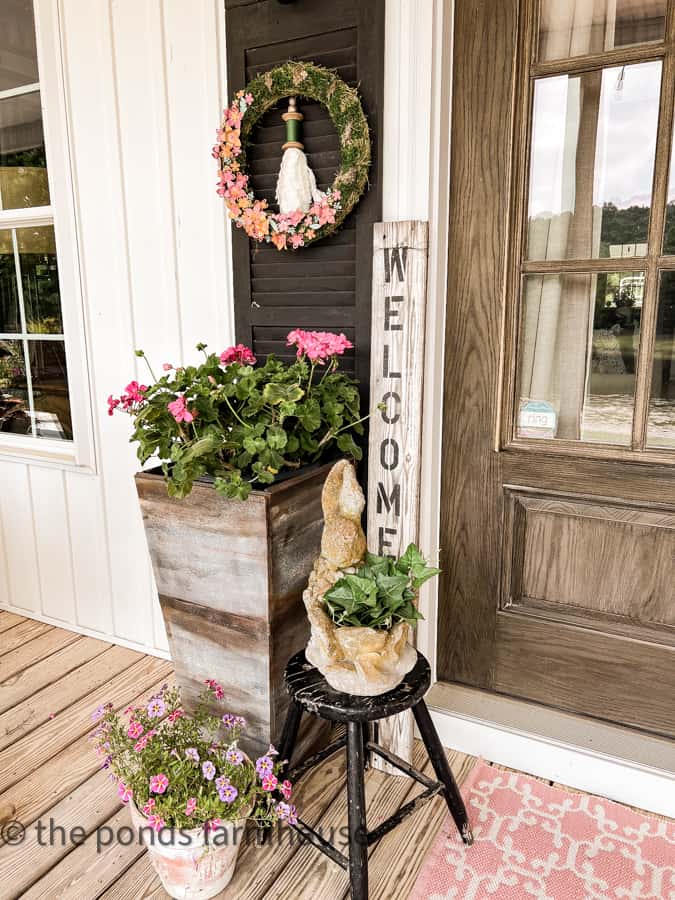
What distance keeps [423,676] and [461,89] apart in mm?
1569

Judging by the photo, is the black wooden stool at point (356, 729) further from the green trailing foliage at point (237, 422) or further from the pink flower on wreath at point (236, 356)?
the pink flower on wreath at point (236, 356)

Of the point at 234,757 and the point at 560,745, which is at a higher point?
the point at 234,757

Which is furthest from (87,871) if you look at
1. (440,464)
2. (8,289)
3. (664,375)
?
(8,289)

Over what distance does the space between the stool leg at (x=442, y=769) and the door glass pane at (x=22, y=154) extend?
2.32m

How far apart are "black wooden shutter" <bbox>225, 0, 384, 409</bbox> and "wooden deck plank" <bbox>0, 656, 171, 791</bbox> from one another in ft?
4.30

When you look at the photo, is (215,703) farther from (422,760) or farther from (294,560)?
(422,760)

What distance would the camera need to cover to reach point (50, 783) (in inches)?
76.0

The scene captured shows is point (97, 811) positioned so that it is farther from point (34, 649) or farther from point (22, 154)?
point (22, 154)

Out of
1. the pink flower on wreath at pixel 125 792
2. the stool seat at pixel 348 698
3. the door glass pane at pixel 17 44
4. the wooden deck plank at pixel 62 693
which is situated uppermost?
the door glass pane at pixel 17 44

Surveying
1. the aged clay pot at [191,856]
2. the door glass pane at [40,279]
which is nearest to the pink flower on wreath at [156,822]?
the aged clay pot at [191,856]

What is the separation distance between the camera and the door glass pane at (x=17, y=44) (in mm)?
2455

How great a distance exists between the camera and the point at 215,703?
1.82m

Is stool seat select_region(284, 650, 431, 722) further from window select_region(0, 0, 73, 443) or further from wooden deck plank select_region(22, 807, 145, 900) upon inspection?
window select_region(0, 0, 73, 443)

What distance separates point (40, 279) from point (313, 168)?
1.35m
